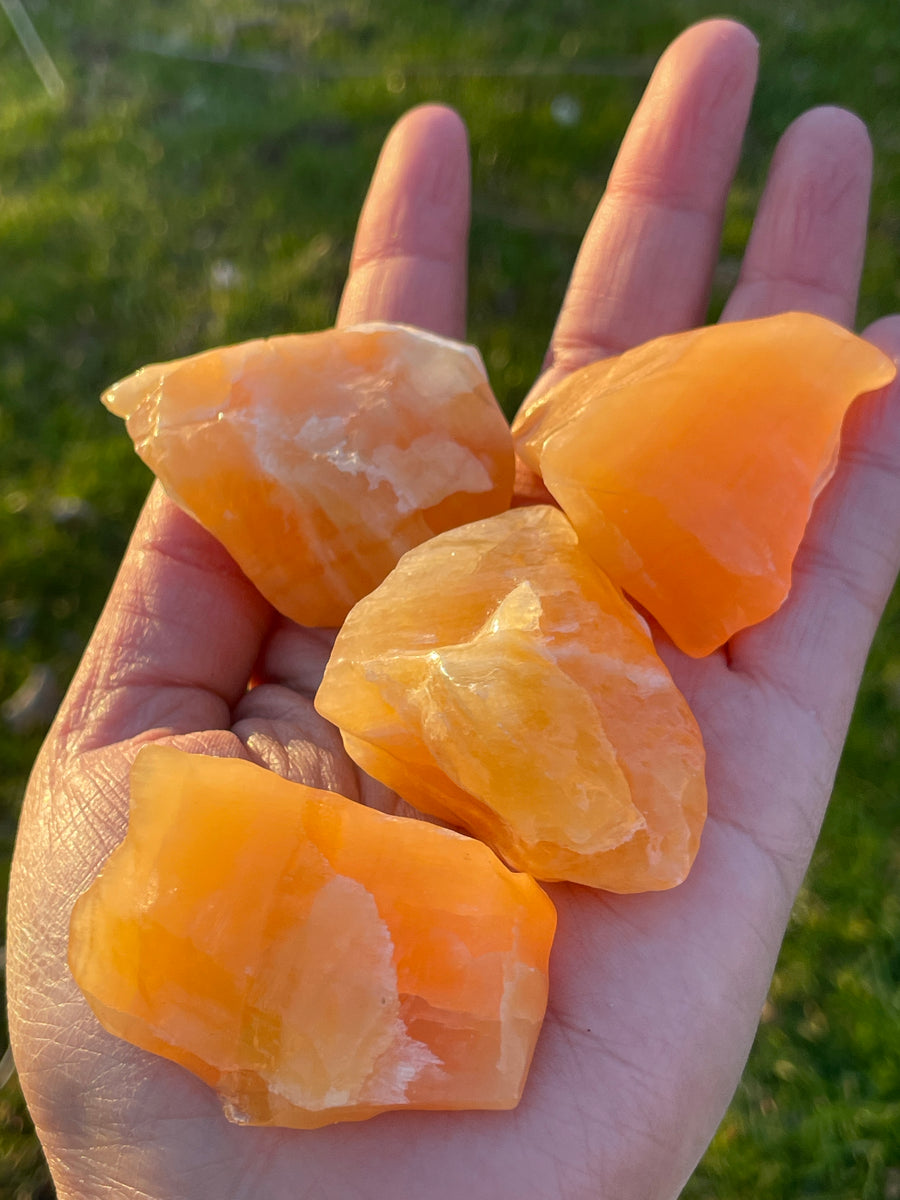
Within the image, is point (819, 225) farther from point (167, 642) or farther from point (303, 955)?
point (303, 955)

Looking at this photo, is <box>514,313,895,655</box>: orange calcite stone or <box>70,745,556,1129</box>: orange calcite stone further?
<box>514,313,895,655</box>: orange calcite stone

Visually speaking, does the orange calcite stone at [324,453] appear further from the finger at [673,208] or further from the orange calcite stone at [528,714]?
the finger at [673,208]

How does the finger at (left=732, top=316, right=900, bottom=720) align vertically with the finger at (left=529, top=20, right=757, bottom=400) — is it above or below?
below

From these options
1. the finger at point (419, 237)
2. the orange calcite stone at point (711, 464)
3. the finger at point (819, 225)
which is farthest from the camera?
the finger at point (419, 237)

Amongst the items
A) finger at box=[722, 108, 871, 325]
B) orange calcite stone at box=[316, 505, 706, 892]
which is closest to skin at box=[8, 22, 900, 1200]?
finger at box=[722, 108, 871, 325]

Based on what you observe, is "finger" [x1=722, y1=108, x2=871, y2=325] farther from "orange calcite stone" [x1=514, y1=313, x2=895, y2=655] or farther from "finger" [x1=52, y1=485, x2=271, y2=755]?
"finger" [x1=52, y1=485, x2=271, y2=755]

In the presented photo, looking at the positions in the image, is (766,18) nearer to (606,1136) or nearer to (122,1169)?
(606,1136)

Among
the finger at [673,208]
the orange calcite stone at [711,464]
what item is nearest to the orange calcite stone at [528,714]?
the orange calcite stone at [711,464]
